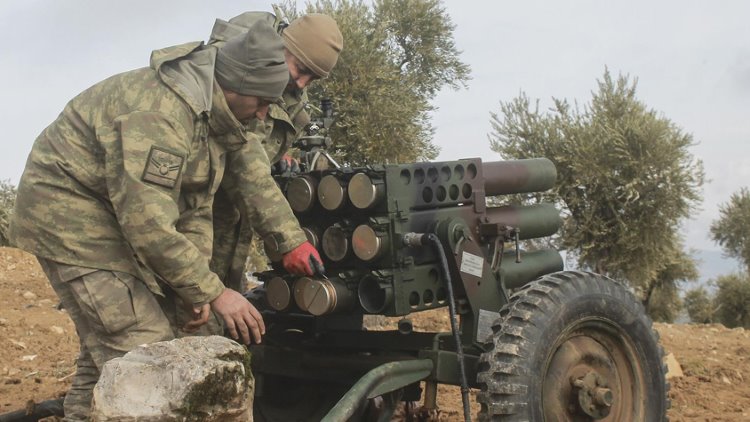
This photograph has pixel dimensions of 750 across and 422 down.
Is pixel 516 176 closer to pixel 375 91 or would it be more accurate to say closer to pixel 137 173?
pixel 137 173

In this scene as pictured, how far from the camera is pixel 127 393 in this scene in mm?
3047

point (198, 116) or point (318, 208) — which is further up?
point (198, 116)

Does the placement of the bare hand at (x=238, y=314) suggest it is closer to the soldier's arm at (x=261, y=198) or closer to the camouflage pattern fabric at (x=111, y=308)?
the camouflage pattern fabric at (x=111, y=308)

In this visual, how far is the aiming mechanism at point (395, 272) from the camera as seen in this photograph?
13.9ft

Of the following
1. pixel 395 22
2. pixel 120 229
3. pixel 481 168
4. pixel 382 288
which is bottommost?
pixel 382 288

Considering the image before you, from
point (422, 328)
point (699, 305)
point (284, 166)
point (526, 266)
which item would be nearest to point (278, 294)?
point (284, 166)

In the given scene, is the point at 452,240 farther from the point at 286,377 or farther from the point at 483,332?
the point at 286,377

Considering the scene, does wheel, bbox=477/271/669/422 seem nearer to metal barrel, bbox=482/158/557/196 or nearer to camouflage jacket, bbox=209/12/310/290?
metal barrel, bbox=482/158/557/196

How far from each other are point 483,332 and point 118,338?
5.90 ft

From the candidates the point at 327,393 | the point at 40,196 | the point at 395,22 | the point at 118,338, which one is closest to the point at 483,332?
the point at 327,393

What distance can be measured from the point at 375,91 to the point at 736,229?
15.2 metres

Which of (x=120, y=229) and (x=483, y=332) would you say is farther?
(x=483, y=332)

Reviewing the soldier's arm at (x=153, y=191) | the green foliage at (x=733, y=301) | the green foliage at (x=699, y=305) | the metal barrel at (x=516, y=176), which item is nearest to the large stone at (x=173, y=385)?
the soldier's arm at (x=153, y=191)

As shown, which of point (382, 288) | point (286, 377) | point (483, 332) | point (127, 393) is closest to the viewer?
point (127, 393)
